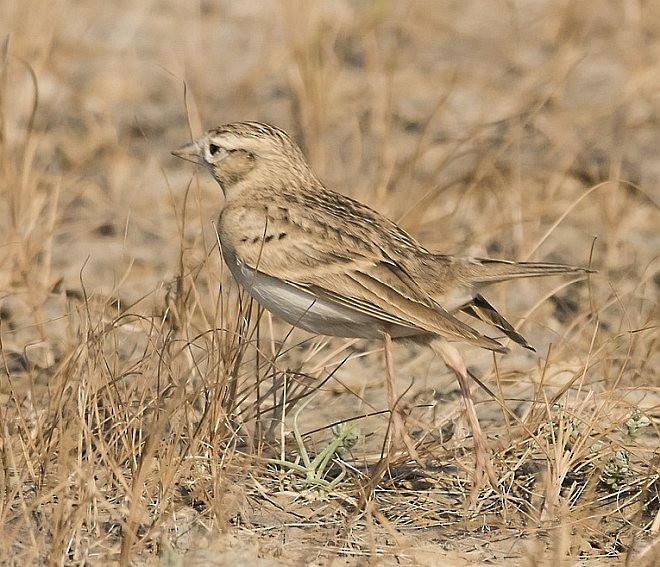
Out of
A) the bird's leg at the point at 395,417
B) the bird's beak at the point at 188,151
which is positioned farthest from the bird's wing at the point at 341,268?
the bird's beak at the point at 188,151

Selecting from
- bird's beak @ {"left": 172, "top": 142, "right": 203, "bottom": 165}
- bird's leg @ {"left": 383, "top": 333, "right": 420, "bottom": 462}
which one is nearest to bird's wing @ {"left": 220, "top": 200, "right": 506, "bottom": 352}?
bird's leg @ {"left": 383, "top": 333, "right": 420, "bottom": 462}

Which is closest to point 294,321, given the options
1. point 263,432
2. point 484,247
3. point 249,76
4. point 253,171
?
point 263,432

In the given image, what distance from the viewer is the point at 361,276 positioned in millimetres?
4281

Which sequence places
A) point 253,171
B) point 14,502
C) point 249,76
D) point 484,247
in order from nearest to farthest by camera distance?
point 14,502 < point 253,171 < point 484,247 < point 249,76

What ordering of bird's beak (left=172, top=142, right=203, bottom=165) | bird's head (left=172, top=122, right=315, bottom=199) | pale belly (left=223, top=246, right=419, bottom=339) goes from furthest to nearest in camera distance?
bird's beak (left=172, top=142, right=203, bottom=165)
bird's head (left=172, top=122, right=315, bottom=199)
pale belly (left=223, top=246, right=419, bottom=339)

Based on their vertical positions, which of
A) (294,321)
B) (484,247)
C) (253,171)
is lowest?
(484,247)

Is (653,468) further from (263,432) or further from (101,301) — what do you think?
(101,301)

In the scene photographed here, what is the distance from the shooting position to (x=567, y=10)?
8.62 meters

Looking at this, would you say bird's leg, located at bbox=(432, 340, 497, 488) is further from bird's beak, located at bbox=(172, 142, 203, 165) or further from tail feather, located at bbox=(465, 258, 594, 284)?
bird's beak, located at bbox=(172, 142, 203, 165)

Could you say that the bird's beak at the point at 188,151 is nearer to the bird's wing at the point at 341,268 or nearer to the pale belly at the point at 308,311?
the bird's wing at the point at 341,268

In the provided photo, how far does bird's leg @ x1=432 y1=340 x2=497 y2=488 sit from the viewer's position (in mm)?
4145

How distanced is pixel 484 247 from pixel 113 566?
11.0 feet

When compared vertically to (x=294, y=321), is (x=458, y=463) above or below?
below

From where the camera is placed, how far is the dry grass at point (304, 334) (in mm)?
3893
